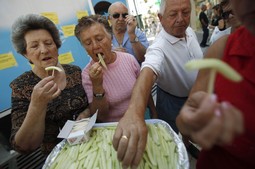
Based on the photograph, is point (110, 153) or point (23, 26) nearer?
point (110, 153)

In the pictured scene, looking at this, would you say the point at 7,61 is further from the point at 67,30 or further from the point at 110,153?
the point at 110,153

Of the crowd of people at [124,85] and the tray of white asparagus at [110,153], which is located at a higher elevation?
the crowd of people at [124,85]

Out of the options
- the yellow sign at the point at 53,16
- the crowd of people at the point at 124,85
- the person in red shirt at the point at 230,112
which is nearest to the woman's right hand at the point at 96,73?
the crowd of people at the point at 124,85

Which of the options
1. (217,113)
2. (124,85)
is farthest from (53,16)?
(217,113)

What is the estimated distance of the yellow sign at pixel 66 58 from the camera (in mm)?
3117

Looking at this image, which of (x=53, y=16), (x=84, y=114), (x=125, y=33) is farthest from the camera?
(x=53, y=16)

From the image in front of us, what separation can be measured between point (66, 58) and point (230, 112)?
3.00 meters

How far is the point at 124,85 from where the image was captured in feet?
5.98

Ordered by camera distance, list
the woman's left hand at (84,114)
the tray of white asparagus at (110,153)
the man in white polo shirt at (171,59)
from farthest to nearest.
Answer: the woman's left hand at (84,114), the man in white polo shirt at (171,59), the tray of white asparagus at (110,153)

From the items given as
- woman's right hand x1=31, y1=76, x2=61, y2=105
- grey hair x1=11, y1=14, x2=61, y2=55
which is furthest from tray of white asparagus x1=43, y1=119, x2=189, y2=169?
grey hair x1=11, y1=14, x2=61, y2=55

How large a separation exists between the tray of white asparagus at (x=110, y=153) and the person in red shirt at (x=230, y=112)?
0.17m

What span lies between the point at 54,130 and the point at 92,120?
46 centimetres

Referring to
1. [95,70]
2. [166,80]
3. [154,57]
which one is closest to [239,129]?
[154,57]

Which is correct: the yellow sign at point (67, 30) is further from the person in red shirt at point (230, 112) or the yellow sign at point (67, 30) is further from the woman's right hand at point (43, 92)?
the person in red shirt at point (230, 112)
